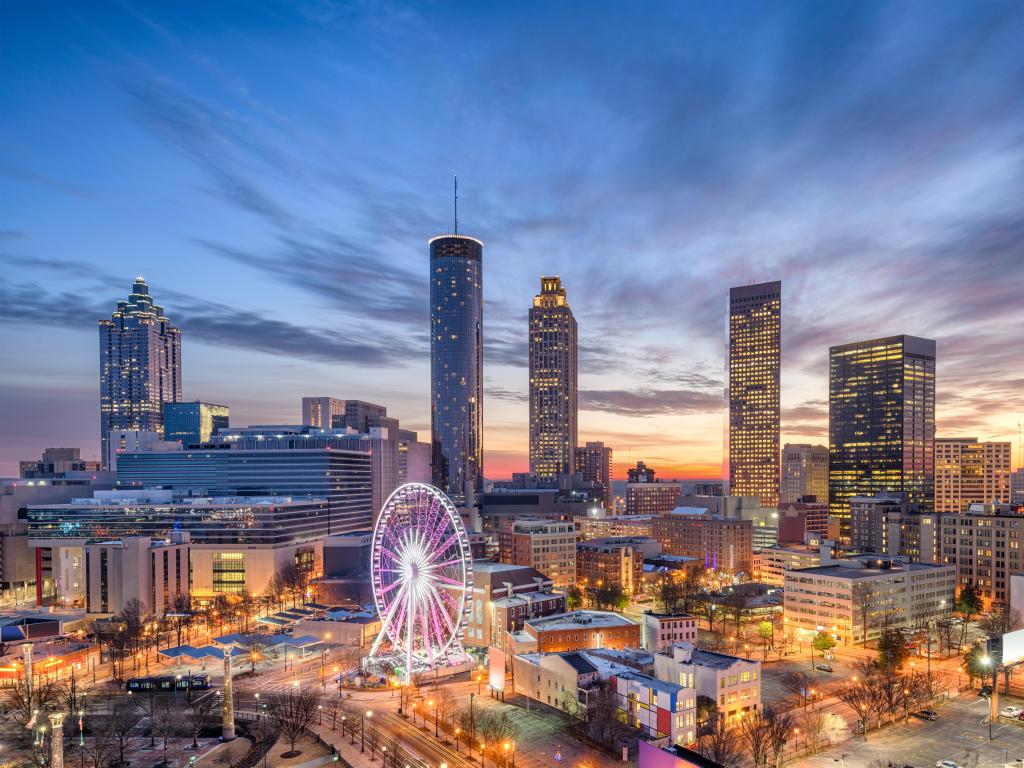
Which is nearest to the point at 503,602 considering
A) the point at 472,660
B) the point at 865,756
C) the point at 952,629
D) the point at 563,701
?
the point at 472,660

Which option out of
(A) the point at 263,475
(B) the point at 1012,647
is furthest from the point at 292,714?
(A) the point at 263,475

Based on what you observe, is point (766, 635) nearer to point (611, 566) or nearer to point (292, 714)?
point (611, 566)

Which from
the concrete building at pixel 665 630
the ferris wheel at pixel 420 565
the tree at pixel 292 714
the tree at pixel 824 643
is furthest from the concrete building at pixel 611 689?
the tree at pixel 824 643

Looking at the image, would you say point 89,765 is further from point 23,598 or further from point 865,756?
point 23,598

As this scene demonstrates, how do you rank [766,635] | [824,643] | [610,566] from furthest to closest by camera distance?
1. [610,566]
2. [766,635]
3. [824,643]

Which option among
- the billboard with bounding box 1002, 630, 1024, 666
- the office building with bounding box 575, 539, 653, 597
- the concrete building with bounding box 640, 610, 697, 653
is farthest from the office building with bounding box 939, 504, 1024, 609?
the concrete building with bounding box 640, 610, 697, 653

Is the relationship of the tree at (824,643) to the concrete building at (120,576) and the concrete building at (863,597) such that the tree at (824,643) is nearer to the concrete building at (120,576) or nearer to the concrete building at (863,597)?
the concrete building at (863,597)

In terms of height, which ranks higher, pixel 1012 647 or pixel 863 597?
pixel 1012 647
